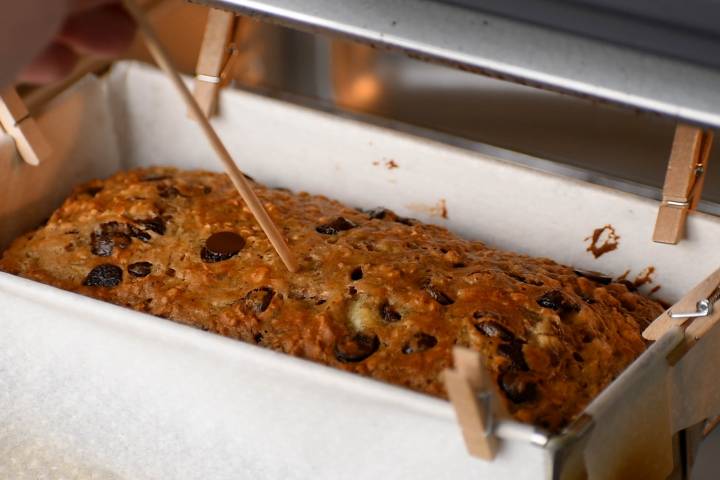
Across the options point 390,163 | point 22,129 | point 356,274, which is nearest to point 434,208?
point 390,163

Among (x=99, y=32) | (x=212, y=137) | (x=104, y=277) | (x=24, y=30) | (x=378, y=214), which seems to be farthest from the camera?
(x=378, y=214)

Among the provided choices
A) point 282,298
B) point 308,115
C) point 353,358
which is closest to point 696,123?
point 353,358

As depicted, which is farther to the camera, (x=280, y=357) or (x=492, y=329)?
(x=492, y=329)

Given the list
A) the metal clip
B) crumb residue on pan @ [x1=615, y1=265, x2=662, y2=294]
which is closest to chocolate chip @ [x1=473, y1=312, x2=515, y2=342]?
the metal clip

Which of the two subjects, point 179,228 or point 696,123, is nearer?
point 696,123

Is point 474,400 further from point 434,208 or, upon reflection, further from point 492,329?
point 434,208

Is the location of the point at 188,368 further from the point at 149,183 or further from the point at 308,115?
the point at 308,115
